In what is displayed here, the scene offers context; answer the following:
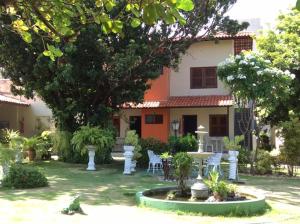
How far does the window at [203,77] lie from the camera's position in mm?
27578

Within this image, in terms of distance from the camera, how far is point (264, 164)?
1894 centimetres

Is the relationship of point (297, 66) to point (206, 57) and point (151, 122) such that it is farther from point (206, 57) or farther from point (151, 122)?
point (151, 122)

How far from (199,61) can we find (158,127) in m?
4.32

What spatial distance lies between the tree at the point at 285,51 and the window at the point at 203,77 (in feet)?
14.7

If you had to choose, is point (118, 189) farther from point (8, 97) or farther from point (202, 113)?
point (8, 97)

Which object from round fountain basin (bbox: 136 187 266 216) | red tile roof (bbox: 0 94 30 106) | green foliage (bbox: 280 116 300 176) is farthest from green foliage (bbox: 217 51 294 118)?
red tile roof (bbox: 0 94 30 106)

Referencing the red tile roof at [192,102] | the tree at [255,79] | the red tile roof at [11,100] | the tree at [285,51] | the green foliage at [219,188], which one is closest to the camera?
the green foliage at [219,188]

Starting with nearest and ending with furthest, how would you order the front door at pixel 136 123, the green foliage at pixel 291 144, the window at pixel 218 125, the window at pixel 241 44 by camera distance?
the green foliage at pixel 291 144, the window at pixel 241 44, the window at pixel 218 125, the front door at pixel 136 123

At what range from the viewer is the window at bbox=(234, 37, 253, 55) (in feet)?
89.1

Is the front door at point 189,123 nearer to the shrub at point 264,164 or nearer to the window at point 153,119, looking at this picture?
the window at point 153,119

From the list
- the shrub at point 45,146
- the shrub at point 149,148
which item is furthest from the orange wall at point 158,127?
the shrub at point 149,148

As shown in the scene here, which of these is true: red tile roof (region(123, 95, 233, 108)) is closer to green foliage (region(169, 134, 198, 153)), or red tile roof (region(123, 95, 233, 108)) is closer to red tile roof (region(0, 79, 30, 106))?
green foliage (region(169, 134, 198, 153))

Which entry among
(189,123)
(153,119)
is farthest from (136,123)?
(189,123)

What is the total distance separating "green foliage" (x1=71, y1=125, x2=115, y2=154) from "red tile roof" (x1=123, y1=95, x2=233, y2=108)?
5.64 metres
